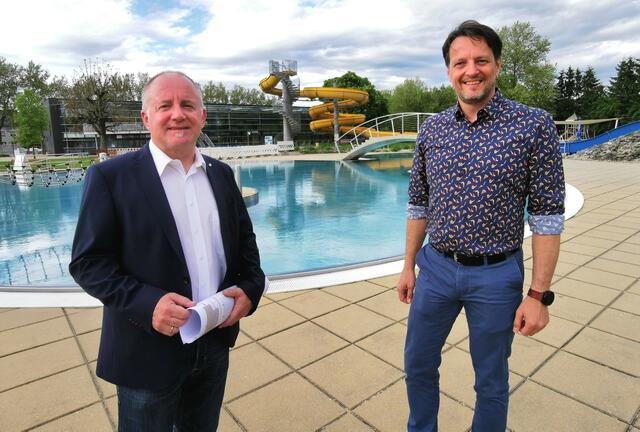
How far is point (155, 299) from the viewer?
1.25 meters

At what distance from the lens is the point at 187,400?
5.22ft

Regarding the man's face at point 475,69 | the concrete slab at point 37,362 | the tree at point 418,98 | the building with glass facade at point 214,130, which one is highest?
the tree at point 418,98

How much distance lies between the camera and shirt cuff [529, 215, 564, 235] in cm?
153

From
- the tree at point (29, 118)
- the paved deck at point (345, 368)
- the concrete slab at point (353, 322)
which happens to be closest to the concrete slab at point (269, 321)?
the paved deck at point (345, 368)

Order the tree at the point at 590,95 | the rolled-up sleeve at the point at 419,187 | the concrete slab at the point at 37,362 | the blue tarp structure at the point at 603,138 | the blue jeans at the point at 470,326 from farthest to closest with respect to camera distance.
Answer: the tree at the point at 590,95, the blue tarp structure at the point at 603,138, the concrete slab at the point at 37,362, the rolled-up sleeve at the point at 419,187, the blue jeans at the point at 470,326

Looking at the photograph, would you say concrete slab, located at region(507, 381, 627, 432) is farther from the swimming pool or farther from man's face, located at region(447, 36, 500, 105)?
the swimming pool

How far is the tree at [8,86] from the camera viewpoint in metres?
39.0

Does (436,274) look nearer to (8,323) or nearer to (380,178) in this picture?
(8,323)

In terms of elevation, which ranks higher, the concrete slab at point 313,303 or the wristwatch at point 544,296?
the wristwatch at point 544,296

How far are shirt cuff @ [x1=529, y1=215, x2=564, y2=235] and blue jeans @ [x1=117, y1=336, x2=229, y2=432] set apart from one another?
126cm

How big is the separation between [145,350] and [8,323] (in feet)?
9.12

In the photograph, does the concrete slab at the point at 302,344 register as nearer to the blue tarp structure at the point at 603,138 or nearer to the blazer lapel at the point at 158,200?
the blazer lapel at the point at 158,200

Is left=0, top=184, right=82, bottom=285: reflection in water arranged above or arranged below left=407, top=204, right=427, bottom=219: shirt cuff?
below

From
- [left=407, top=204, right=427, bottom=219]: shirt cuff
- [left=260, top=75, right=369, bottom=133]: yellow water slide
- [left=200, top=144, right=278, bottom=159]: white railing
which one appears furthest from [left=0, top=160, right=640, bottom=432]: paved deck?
[left=260, top=75, right=369, bottom=133]: yellow water slide
